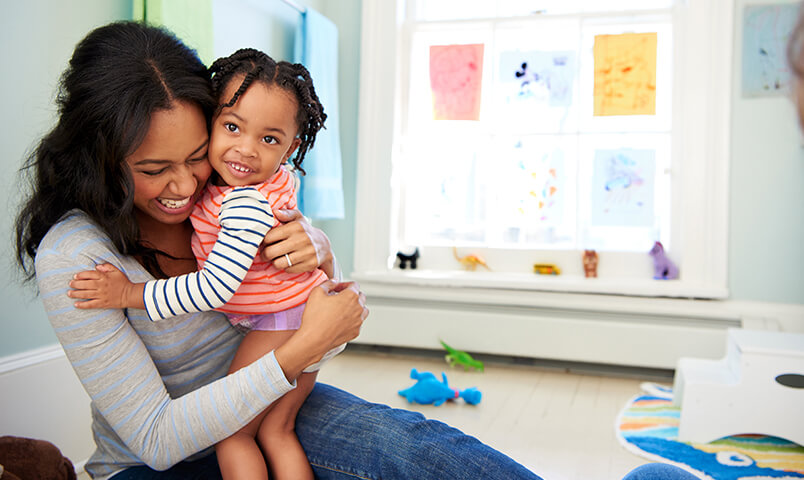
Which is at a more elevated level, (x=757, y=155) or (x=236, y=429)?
(x=757, y=155)

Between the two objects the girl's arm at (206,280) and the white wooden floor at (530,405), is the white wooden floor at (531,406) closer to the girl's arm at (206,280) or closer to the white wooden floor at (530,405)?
the white wooden floor at (530,405)

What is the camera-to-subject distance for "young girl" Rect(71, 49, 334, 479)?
3.15ft

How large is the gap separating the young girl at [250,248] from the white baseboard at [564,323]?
1891 mm

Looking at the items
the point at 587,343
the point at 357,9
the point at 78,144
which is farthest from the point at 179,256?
the point at 357,9

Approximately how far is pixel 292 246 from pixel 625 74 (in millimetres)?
2357

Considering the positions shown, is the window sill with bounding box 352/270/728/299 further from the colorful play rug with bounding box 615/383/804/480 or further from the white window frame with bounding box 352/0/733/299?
the colorful play rug with bounding box 615/383/804/480

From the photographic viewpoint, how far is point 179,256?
114 centimetres

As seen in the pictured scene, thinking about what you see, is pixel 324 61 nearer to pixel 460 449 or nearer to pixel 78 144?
pixel 78 144

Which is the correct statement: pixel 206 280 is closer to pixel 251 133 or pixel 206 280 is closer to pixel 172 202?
pixel 172 202

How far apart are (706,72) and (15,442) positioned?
8.98ft

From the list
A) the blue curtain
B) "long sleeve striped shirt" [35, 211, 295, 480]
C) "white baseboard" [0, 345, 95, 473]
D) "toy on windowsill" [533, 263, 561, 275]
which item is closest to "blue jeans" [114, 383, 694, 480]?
"long sleeve striped shirt" [35, 211, 295, 480]

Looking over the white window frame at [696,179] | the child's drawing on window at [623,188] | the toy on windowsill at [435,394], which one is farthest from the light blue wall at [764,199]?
the toy on windowsill at [435,394]

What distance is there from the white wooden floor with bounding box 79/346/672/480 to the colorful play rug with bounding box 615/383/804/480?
0.07 meters

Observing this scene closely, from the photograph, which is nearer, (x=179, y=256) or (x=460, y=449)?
(x=460, y=449)
